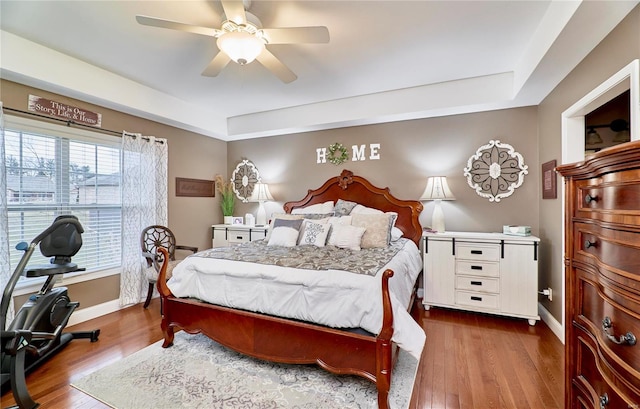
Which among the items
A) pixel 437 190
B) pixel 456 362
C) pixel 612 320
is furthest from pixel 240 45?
pixel 456 362

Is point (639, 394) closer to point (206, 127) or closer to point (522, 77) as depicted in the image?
point (522, 77)

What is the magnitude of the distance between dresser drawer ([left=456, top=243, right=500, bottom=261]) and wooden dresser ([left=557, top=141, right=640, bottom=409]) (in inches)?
80.2

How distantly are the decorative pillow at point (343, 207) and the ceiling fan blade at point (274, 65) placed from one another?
189 centimetres

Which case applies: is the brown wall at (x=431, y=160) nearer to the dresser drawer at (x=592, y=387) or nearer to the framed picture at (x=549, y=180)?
the framed picture at (x=549, y=180)

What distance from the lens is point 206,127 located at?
14.7ft

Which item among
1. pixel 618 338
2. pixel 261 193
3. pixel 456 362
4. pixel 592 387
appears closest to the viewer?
pixel 618 338

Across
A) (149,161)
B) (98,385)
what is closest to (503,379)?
(98,385)

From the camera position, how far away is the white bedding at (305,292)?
→ 1.82 metres

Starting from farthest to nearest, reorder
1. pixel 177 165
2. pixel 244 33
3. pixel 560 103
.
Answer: pixel 177 165 → pixel 560 103 → pixel 244 33

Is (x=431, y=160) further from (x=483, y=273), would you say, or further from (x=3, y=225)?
(x=3, y=225)

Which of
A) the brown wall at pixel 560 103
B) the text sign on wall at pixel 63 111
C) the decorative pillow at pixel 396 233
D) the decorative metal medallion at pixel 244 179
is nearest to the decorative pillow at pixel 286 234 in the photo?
the decorative pillow at pixel 396 233

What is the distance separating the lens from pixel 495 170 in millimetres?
3564

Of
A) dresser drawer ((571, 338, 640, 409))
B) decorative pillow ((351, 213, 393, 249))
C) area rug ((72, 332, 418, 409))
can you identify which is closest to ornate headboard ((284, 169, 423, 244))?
decorative pillow ((351, 213, 393, 249))

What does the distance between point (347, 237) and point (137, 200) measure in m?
2.82
